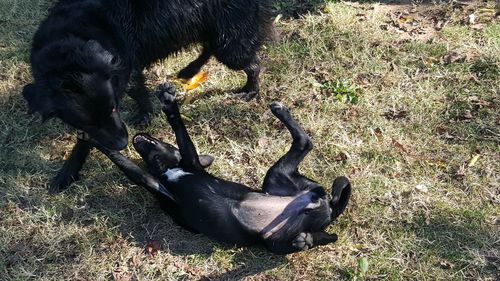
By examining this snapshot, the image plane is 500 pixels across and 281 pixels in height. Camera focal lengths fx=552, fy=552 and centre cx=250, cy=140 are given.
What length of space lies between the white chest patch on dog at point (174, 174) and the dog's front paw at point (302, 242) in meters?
0.91

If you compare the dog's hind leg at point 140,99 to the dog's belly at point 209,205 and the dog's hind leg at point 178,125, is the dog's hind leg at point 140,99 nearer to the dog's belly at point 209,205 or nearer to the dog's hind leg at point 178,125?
the dog's hind leg at point 178,125

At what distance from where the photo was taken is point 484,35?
499 centimetres

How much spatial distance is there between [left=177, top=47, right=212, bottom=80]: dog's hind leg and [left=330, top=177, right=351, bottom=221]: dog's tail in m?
1.76

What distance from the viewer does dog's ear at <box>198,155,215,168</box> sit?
4043 mm

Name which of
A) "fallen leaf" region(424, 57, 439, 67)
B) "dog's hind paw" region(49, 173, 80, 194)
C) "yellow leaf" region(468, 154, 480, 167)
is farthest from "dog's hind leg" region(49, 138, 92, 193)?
"fallen leaf" region(424, 57, 439, 67)

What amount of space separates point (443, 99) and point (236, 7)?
186 cm


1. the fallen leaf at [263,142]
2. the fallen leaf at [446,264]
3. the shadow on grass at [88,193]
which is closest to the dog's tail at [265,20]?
the shadow on grass at [88,193]

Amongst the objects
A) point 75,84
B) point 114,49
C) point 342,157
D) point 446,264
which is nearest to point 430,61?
point 342,157

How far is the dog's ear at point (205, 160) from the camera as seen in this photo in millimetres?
4043

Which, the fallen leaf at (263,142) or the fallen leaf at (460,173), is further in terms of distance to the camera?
the fallen leaf at (263,142)

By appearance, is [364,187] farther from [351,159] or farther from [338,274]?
[338,274]

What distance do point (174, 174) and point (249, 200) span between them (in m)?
0.57

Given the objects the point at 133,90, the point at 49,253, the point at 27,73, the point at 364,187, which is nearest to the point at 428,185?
the point at 364,187

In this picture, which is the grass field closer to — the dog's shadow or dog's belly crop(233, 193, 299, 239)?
the dog's shadow
